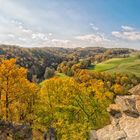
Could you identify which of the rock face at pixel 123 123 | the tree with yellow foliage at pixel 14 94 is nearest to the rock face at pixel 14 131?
the tree with yellow foliage at pixel 14 94

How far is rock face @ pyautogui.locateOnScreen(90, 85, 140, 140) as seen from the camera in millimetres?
25655

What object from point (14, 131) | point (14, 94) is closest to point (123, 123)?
point (14, 131)

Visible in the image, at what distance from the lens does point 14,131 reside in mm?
41750

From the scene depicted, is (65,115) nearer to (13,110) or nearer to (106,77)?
(13,110)

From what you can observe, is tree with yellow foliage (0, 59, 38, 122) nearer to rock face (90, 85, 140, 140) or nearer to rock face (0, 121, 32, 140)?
rock face (0, 121, 32, 140)

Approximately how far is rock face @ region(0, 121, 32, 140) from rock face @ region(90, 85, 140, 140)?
16.2 meters

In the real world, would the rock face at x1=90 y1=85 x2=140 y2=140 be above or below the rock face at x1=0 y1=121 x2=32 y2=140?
above

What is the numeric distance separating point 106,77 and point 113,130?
140959 mm

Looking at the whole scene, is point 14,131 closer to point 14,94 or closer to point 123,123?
point 14,94

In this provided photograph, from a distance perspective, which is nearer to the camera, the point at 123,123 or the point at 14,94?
the point at 123,123

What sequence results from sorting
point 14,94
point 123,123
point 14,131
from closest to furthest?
point 123,123 < point 14,131 < point 14,94

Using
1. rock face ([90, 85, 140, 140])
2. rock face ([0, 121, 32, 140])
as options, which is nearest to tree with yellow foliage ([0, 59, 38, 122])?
rock face ([0, 121, 32, 140])

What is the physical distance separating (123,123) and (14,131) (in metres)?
19.2

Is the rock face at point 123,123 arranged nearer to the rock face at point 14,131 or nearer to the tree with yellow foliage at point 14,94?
the rock face at point 14,131
